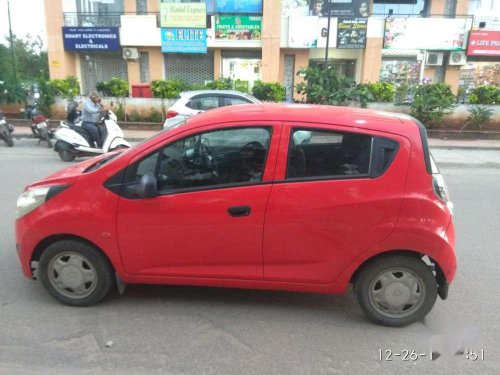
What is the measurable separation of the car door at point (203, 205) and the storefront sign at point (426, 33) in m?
18.5

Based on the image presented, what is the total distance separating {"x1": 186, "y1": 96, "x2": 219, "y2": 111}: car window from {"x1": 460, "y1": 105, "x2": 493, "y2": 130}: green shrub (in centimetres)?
924

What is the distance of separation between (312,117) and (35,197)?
89.8 inches

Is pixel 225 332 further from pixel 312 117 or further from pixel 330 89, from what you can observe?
pixel 330 89

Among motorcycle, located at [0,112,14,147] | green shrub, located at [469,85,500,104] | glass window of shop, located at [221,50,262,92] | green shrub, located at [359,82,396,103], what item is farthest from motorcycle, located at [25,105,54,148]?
green shrub, located at [469,85,500,104]

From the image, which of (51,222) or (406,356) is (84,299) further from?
(406,356)

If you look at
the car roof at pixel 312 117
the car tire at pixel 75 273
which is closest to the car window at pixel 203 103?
the car roof at pixel 312 117

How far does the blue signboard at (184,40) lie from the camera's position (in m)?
19.2

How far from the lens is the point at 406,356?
9.64ft

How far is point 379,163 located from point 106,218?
81.9 inches

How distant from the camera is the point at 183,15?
1891 cm

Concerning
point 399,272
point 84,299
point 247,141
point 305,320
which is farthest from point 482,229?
point 84,299

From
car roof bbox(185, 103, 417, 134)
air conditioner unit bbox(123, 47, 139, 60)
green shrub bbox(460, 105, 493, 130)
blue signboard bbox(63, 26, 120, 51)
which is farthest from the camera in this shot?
air conditioner unit bbox(123, 47, 139, 60)

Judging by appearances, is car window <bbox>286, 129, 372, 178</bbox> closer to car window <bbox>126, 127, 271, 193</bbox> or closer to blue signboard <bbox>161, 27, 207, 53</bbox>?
car window <bbox>126, 127, 271, 193</bbox>

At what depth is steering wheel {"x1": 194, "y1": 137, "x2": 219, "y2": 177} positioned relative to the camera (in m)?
3.24
